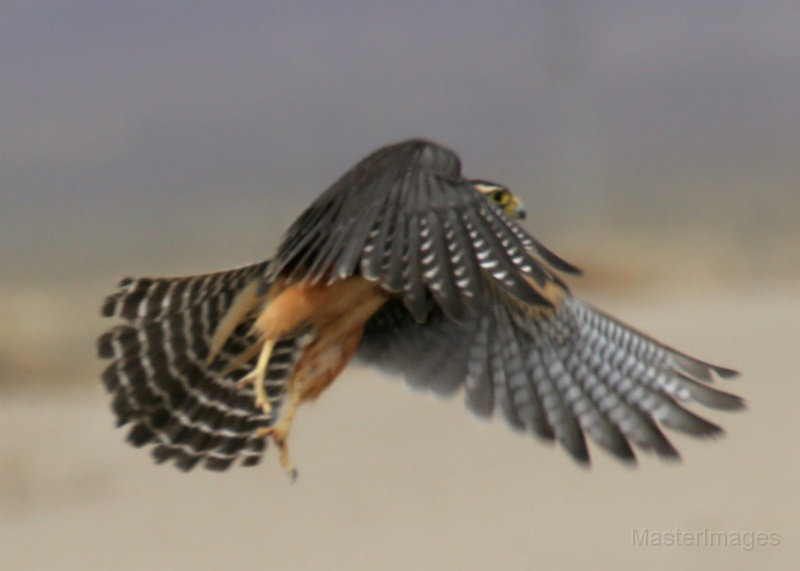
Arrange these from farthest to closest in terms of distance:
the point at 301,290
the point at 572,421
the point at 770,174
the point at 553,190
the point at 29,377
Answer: the point at 770,174 → the point at 553,190 → the point at 29,377 → the point at 572,421 → the point at 301,290

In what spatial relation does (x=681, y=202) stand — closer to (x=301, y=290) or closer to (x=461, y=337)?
(x=461, y=337)

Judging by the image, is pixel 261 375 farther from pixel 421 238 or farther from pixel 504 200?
pixel 504 200

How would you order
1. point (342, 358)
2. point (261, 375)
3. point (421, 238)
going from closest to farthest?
point (421, 238)
point (261, 375)
point (342, 358)

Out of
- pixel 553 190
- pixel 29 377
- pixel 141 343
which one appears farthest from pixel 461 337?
pixel 553 190

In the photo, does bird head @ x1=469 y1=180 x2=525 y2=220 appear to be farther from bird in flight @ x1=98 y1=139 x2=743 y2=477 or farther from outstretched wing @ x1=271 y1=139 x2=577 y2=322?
outstretched wing @ x1=271 y1=139 x2=577 y2=322

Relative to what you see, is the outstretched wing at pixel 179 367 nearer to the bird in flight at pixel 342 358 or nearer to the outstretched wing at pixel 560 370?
the bird in flight at pixel 342 358

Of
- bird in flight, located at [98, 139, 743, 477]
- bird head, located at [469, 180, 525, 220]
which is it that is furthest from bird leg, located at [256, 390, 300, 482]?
bird head, located at [469, 180, 525, 220]

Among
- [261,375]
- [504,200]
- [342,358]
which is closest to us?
[261,375]

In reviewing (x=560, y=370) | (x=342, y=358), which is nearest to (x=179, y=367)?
(x=342, y=358)
